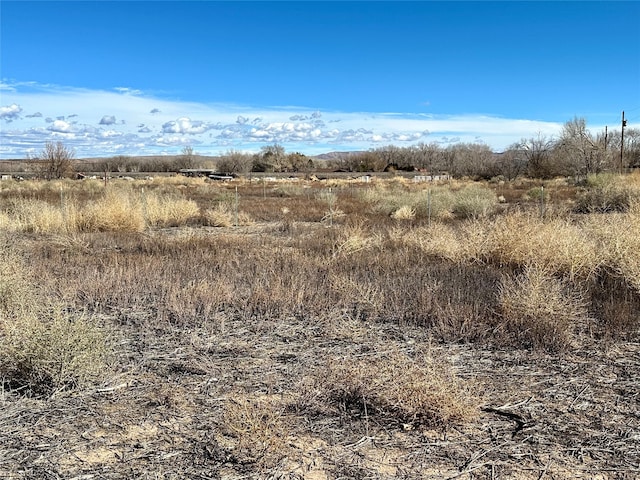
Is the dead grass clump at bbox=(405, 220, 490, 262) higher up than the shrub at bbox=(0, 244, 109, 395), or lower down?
higher up

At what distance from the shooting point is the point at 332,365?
494 cm

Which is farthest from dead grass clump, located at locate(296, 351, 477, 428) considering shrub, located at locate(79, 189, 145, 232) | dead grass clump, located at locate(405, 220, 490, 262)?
shrub, located at locate(79, 189, 145, 232)

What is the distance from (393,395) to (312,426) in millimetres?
642

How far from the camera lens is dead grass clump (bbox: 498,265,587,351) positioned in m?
5.59

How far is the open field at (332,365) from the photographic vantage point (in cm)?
347

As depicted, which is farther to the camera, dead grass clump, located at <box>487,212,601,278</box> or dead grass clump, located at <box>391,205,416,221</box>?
dead grass clump, located at <box>391,205,416,221</box>

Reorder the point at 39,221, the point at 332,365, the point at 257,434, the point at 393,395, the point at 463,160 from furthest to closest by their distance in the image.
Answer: the point at 463,160
the point at 39,221
the point at 332,365
the point at 393,395
the point at 257,434

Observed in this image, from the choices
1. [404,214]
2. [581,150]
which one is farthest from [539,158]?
[404,214]

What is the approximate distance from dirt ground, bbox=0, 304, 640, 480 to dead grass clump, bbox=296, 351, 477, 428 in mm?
79

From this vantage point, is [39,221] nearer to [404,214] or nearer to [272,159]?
[404,214]

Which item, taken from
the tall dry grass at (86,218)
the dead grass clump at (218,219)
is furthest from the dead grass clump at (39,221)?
the dead grass clump at (218,219)

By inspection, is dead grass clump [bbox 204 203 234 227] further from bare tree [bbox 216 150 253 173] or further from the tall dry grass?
bare tree [bbox 216 150 253 173]

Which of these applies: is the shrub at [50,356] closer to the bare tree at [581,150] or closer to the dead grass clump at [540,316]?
the dead grass clump at [540,316]

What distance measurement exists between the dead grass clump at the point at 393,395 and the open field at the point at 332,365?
15 mm
